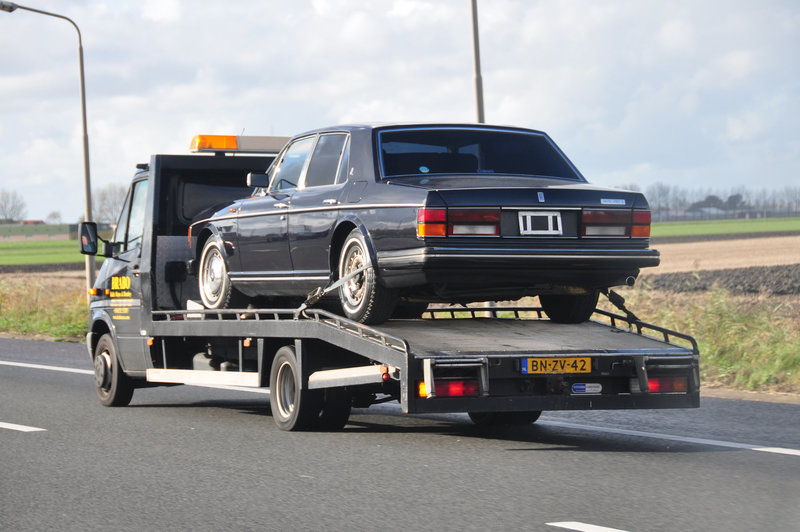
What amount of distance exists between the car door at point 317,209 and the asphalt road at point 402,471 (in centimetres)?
137

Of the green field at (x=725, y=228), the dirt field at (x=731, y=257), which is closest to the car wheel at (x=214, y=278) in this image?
the dirt field at (x=731, y=257)

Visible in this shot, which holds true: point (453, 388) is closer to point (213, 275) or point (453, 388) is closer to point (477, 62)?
point (213, 275)

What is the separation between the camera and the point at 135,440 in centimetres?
928

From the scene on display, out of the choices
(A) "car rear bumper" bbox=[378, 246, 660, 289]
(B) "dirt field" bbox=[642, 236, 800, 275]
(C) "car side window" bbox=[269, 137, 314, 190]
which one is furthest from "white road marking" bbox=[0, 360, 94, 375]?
(B) "dirt field" bbox=[642, 236, 800, 275]

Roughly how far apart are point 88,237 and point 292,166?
10.6 feet

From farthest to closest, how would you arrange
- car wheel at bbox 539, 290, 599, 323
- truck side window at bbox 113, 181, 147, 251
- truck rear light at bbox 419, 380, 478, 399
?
truck side window at bbox 113, 181, 147, 251 → car wheel at bbox 539, 290, 599, 323 → truck rear light at bbox 419, 380, 478, 399

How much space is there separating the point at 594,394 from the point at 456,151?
2.34 metres

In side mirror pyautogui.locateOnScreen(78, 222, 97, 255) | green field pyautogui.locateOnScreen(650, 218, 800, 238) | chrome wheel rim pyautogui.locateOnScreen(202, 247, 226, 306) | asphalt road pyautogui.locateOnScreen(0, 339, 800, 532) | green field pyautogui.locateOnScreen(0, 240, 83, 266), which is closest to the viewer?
asphalt road pyautogui.locateOnScreen(0, 339, 800, 532)

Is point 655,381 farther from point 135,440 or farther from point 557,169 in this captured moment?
point 135,440

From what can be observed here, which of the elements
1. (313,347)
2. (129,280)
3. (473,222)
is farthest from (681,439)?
(129,280)

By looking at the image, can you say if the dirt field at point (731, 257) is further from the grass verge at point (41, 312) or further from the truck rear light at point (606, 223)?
the truck rear light at point (606, 223)

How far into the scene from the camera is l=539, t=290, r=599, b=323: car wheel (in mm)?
9727

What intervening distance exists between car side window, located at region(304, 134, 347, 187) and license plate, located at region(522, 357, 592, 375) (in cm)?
246

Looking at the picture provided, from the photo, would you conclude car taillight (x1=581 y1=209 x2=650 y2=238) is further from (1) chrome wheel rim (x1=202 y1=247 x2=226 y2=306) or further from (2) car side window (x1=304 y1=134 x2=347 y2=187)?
(1) chrome wheel rim (x1=202 y1=247 x2=226 y2=306)
